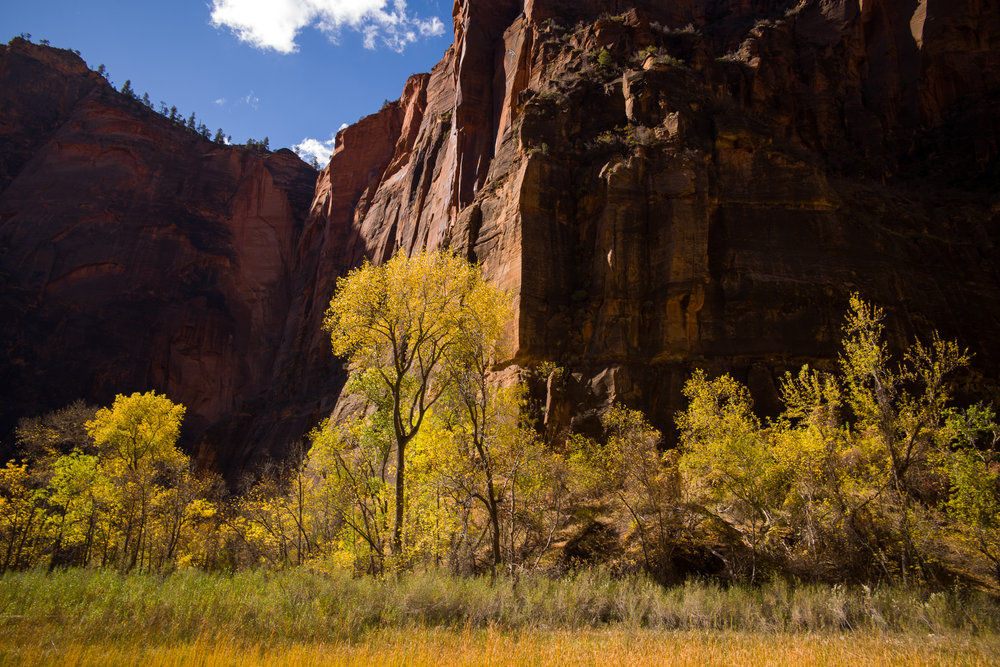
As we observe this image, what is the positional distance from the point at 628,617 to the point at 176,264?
71.6m

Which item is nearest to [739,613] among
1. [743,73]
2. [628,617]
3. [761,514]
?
[628,617]

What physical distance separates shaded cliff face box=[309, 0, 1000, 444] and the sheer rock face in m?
0.17

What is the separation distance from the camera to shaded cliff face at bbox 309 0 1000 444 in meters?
26.1

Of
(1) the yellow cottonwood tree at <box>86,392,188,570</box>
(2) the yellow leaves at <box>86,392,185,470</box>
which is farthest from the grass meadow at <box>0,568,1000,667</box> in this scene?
(2) the yellow leaves at <box>86,392,185,470</box>

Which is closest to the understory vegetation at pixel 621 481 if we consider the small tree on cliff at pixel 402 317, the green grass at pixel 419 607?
the small tree on cliff at pixel 402 317

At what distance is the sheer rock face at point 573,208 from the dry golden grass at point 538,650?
44.7 feet

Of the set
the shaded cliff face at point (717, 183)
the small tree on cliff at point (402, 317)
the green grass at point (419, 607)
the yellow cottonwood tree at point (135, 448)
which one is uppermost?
the shaded cliff face at point (717, 183)

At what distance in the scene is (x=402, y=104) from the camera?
221 ft

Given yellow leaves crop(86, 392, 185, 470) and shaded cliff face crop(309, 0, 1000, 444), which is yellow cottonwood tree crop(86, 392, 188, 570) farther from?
shaded cliff face crop(309, 0, 1000, 444)

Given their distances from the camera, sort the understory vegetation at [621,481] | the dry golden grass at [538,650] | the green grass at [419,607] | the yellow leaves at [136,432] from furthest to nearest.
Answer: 1. the yellow leaves at [136,432]
2. the understory vegetation at [621,481]
3. the green grass at [419,607]
4. the dry golden grass at [538,650]

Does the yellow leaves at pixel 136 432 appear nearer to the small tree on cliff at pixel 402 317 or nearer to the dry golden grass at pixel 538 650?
the small tree on cliff at pixel 402 317

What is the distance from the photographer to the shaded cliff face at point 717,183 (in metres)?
26.1

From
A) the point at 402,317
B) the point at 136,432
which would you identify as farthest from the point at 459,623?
the point at 136,432

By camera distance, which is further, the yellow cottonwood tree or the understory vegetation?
the yellow cottonwood tree
